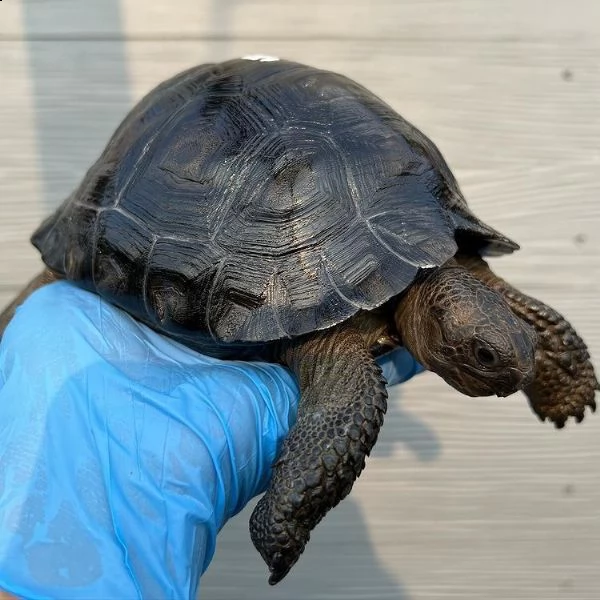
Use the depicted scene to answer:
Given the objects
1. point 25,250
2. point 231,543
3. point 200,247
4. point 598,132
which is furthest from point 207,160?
point 598,132

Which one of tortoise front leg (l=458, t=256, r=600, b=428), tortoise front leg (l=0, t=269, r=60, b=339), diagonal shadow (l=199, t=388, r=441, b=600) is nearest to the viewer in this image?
tortoise front leg (l=458, t=256, r=600, b=428)

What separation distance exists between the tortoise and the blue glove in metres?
0.08

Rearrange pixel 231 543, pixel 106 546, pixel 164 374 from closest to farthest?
pixel 106 546
pixel 164 374
pixel 231 543

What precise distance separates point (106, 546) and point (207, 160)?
1.72 ft

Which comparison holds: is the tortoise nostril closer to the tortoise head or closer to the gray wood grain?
the tortoise head

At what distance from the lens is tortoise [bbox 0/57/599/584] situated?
2.37ft

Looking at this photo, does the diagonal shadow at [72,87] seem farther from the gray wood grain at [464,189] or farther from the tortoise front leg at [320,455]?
the tortoise front leg at [320,455]

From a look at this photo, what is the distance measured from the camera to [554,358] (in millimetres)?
911

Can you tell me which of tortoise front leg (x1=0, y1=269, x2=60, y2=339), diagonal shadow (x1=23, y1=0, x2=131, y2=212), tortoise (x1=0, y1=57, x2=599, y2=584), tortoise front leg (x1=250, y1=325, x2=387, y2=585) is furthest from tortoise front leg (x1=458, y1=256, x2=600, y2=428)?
diagonal shadow (x1=23, y1=0, x2=131, y2=212)

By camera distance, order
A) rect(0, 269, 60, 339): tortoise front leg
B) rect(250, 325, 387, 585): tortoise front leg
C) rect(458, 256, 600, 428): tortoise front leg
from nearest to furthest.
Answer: rect(250, 325, 387, 585): tortoise front leg
rect(458, 256, 600, 428): tortoise front leg
rect(0, 269, 60, 339): tortoise front leg

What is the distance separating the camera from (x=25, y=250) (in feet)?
4.77

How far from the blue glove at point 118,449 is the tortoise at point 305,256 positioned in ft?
0.25

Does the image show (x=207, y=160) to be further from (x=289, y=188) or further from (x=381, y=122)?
(x=381, y=122)

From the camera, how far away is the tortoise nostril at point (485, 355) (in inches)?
27.8
